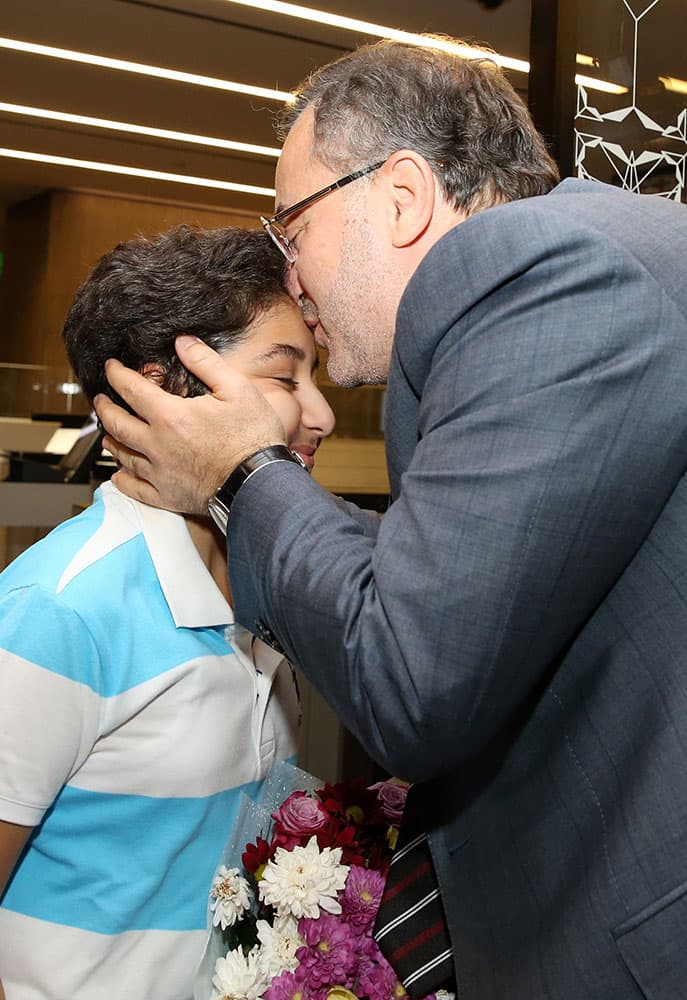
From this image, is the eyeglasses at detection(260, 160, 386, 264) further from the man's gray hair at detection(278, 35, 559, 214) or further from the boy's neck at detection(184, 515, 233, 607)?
the boy's neck at detection(184, 515, 233, 607)

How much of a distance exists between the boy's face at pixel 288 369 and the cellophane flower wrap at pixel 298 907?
0.45m

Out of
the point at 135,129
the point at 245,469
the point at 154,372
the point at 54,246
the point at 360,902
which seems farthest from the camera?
the point at 54,246

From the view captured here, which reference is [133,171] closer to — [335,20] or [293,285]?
[335,20]

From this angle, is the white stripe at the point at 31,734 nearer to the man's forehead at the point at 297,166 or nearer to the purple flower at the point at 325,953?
the purple flower at the point at 325,953

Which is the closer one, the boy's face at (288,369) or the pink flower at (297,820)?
the pink flower at (297,820)

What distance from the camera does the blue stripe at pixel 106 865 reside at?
1161 millimetres

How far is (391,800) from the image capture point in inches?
47.7

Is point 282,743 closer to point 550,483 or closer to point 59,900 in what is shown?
point 59,900

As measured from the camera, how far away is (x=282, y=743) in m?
1.36

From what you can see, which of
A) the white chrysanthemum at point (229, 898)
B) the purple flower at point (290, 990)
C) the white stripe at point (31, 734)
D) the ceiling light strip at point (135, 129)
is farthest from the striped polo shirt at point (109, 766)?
the ceiling light strip at point (135, 129)

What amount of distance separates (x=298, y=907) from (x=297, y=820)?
0.10 metres

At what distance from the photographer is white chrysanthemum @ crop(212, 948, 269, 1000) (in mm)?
1007

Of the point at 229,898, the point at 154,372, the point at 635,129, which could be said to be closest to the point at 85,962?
the point at 229,898

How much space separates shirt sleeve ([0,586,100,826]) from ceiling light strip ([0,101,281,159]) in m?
7.03
